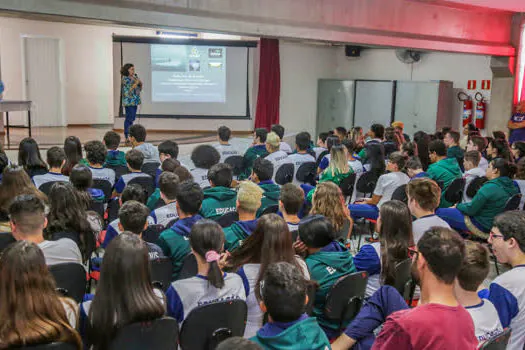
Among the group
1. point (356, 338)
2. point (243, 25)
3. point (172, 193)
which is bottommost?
point (356, 338)

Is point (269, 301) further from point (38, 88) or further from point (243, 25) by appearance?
point (38, 88)

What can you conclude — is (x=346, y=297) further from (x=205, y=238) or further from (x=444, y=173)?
(x=444, y=173)

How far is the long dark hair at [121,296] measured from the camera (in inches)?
88.4

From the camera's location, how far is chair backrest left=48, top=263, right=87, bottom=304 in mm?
2900

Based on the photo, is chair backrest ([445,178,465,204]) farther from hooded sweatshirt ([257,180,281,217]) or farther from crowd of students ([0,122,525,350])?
hooded sweatshirt ([257,180,281,217])

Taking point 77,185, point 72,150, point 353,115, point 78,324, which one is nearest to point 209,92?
point 353,115

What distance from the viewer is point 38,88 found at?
13234mm

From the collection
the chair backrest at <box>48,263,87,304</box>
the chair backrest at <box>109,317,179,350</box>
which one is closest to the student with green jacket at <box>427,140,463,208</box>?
the chair backrest at <box>48,263,87,304</box>

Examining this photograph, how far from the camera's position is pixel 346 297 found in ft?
9.61

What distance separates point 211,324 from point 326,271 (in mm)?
751

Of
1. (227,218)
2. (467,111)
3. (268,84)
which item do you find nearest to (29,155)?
(227,218)

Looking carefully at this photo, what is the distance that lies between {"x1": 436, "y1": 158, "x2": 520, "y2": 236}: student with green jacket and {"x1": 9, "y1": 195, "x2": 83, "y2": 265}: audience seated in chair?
3.90 metres

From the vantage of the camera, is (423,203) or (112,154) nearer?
(423,203)

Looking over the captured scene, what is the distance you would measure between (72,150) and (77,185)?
167 centimetres
